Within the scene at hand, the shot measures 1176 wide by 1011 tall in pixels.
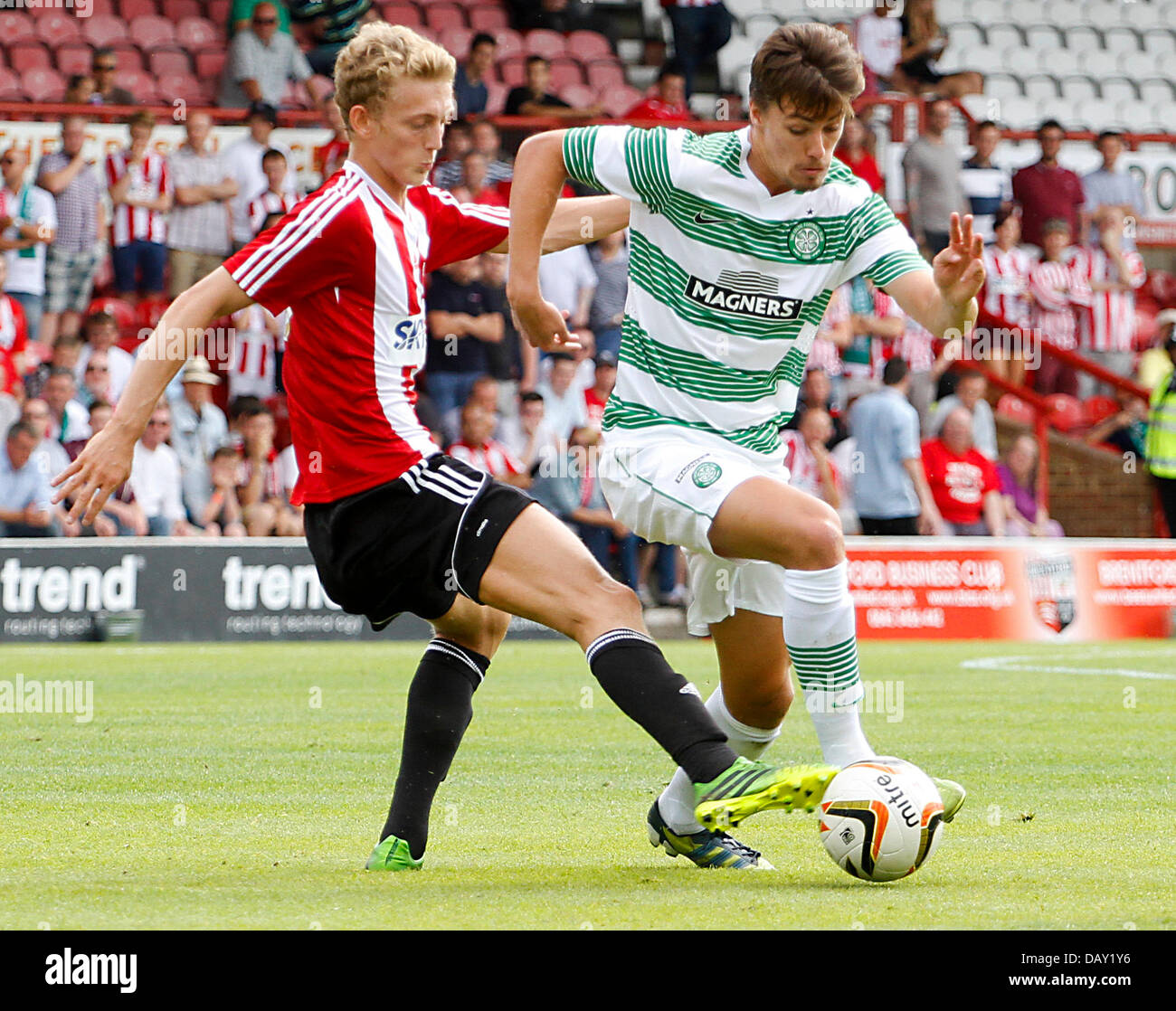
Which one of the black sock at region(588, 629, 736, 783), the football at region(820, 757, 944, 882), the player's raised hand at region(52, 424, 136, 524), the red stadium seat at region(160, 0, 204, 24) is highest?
the red stadium seat at region(160, 0, 204, 24)

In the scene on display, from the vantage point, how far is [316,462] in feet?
15.4

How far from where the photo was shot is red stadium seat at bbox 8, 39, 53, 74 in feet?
58.5

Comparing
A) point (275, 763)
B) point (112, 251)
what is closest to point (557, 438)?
point (112, 251)

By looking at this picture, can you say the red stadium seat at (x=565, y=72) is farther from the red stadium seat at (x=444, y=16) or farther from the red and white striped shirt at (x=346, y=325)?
the red and white striped shirt at (x=346, y=325)

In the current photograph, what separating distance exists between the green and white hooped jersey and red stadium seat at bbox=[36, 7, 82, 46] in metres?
14.8

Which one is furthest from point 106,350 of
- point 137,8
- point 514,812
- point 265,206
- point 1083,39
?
point 1083,39

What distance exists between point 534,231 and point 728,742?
5.02 ft

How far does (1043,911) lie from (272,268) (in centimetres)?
237

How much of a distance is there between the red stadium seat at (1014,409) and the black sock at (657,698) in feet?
47.4

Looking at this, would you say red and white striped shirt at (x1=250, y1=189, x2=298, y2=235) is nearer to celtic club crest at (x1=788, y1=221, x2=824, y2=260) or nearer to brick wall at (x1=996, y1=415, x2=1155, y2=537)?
brick wall at (x1=996, y1=415, x2=1155, y2=537)


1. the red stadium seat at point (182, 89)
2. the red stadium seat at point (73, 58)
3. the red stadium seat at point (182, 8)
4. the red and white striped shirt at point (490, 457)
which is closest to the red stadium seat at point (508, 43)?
the red stadium seat at point (182, 8)

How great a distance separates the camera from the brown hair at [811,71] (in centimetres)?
454

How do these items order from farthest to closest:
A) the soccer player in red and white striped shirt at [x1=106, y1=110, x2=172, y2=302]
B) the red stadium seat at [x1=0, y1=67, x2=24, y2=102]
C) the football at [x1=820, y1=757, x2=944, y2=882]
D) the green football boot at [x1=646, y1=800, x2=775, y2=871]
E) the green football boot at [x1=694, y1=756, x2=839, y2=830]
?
the red stadium seat at [x1=0, y1=67, x2=24, y2=102] → the soccer player in red and white striped shirt at [x1=106, y1=110, x2=172, y2=302] → the green football boot at [x1=646, y1=800, x2=775, y2=871] → the football at [x1=820, y1=757, x2=944, y2=882] → the green football boot at [x1=694, y1=756, x2=839, y2=830]

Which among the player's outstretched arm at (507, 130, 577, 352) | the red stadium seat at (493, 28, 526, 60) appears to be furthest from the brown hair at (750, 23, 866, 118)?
the red stadium seat at (493, 28, 526, 60)
